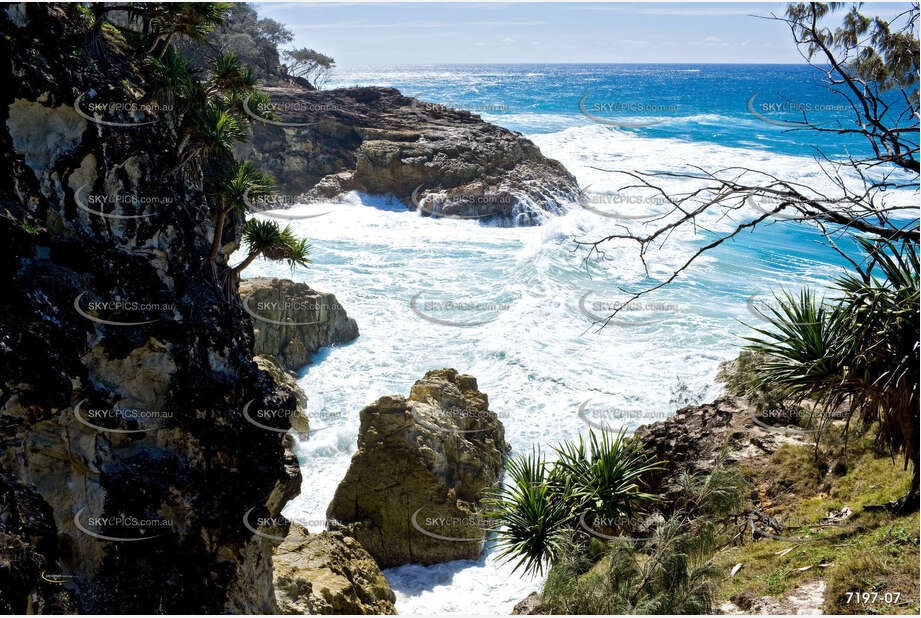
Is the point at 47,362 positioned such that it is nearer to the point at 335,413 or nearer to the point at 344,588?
the point at 344,588

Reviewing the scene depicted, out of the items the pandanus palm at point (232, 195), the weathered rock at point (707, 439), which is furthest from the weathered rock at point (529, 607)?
the pandanus palm at point (232, 195)

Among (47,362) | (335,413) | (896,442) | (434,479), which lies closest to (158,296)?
(47,362)

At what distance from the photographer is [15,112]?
805cm

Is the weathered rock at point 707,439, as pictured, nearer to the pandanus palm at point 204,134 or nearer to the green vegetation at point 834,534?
the green vegetation at point 834,534

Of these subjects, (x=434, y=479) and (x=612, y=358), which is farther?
(x=612, y=358)

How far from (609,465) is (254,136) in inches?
1628

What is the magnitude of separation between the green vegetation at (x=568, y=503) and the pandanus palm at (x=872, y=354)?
269cm

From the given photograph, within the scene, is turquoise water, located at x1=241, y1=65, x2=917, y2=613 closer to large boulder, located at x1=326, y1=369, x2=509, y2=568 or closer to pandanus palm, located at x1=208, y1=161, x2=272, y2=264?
large boulder, located at x1=326, y1=369, x2=509, y2=568

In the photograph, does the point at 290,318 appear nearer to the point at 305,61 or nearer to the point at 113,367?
the point at 113,367

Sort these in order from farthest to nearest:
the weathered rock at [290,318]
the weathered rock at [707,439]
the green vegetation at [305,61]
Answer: the green vegetation at [305,61], the weathered rock at [290,318], the weathered rock at [707,439]

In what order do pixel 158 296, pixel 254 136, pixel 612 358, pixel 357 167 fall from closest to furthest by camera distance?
pixel 158 296, pixel 612 358, pixel 357 167, pixel 254 136

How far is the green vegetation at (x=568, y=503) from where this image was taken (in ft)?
31.0

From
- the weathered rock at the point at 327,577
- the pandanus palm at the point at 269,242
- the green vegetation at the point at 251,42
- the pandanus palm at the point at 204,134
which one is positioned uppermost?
the green vegetation at the point at 251,42

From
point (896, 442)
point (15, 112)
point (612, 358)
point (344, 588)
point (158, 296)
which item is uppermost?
point (15, 112)
